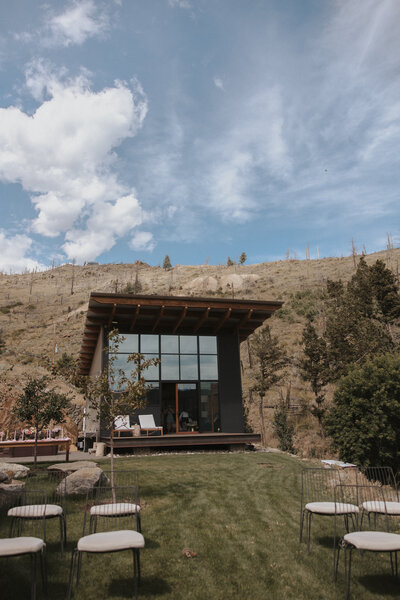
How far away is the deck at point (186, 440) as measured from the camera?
51.6 ft

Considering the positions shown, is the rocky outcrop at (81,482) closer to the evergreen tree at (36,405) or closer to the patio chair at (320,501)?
the evergreen tree at (36,405)

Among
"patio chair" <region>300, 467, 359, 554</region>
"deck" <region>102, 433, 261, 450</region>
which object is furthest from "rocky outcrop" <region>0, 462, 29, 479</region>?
"deck" <region>102, 433, 261, 450</region>

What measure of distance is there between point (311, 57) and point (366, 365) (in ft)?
48.5

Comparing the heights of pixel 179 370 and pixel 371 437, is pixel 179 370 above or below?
above

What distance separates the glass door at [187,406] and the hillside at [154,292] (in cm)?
580

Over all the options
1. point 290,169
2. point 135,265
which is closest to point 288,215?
point 290,169

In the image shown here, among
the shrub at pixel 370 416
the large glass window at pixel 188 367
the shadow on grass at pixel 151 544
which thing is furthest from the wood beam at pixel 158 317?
the shadow on grass at pixel 151 544

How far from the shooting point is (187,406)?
18172 mm

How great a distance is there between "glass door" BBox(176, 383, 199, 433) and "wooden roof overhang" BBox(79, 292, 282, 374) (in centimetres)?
243

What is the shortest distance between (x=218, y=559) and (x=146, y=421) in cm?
1220

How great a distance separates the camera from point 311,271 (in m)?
62.9

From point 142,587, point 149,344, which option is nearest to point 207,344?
point 149,344

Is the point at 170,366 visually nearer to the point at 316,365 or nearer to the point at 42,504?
the point at 316,365

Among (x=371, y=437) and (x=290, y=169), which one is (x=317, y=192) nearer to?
(x=290, y=169)
